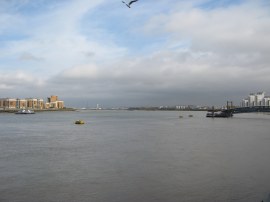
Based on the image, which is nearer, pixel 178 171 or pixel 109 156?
pixel 178 171

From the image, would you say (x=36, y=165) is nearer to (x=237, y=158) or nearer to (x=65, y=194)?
(x=65, y=194)

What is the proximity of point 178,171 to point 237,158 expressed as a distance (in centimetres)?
668

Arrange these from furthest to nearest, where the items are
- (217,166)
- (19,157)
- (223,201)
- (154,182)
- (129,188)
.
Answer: (19,157) → (217,166) → (154,182) → (129,188) → (223,201)

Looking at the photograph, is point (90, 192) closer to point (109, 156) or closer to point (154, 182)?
point (154, 182)

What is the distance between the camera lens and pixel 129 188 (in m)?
14.6

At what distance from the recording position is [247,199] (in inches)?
513

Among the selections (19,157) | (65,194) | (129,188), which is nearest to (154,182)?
(129,188)

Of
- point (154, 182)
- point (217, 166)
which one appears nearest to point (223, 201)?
point (154, 182)

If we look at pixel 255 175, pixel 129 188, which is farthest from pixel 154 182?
pixel 255 175

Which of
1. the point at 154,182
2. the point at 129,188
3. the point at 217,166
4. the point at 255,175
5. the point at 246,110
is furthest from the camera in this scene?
the point at 246,110

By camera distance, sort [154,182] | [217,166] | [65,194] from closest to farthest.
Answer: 1. [65,194]
2. [154,182]
3. [217,166]

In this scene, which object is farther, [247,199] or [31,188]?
[31,188]

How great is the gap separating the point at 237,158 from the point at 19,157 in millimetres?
14474

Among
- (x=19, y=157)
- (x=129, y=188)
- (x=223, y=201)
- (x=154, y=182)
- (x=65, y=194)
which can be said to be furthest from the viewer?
(x=19, y=157)
